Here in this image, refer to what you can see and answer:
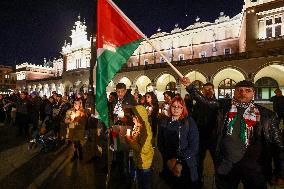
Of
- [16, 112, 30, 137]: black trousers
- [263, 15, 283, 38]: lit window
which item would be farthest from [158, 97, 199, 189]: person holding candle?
[263, 15, 283, 38]: lit window

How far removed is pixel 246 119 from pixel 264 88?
2485 centimetres

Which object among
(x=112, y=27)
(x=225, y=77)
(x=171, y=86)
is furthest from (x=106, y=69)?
(x=171, y=86)

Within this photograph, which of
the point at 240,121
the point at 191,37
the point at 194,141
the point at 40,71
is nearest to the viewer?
the point at 240,121

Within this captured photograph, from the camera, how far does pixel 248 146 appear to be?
2945 mm

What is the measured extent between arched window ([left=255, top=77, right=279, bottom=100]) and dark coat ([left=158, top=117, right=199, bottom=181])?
2390 centimetres

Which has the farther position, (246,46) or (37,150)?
(246,46)

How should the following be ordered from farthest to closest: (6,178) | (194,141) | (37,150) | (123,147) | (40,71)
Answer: (40,71) → (37,150) → (6,178) → (123,147) → (194,141)

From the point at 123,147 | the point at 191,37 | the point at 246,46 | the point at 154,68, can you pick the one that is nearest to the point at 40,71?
the point at 191,37

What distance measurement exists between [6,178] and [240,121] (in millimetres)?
5007

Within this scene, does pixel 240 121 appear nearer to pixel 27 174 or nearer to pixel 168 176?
pixel 168 176

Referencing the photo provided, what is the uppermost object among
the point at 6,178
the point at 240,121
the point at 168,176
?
the point at 240,121

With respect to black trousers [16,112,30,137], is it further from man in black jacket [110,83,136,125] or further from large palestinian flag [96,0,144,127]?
large palestinian flag [96,0,144,127]

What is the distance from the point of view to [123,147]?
444cm

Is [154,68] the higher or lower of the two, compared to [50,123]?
higher
